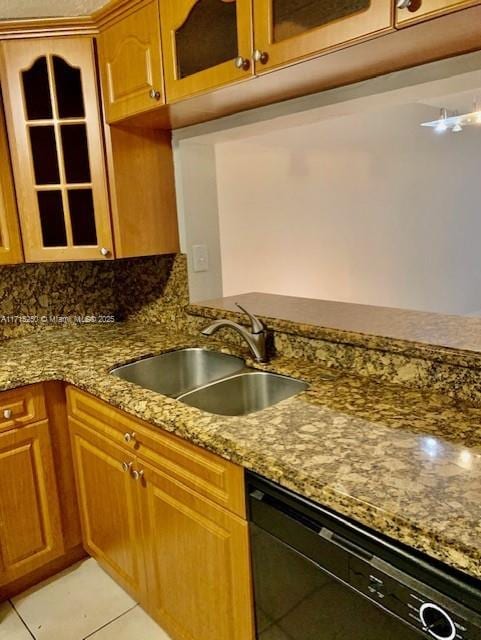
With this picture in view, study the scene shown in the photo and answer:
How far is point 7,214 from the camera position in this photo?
188 cm

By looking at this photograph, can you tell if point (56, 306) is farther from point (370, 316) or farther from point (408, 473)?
point (408, 473)

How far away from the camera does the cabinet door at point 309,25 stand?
102 centimetres

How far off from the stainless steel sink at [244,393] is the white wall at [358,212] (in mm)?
2031

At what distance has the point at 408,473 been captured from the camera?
0.93 metres

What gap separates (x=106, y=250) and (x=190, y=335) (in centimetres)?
52

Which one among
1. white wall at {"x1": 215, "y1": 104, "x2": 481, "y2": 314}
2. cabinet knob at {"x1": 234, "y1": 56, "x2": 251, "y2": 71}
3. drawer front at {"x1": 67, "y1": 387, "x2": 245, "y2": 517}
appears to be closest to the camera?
drawer front at {"x1": 67, "y1": 387, "x2": 245, "y2": 517}

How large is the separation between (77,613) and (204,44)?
6.52ft

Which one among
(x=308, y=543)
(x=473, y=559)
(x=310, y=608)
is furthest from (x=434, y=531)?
(x=310, y=608)

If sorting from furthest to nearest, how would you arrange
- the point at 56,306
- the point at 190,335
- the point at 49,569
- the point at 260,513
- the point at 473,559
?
the point at 56,306
the point at 190,335
the point at 49,569
the point at 260,513
the point at 473,559

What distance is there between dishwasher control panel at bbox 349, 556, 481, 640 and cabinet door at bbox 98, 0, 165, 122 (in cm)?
146

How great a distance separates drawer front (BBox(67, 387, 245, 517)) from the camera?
3.76 ft

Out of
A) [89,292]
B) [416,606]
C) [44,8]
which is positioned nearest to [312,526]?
[416,606]

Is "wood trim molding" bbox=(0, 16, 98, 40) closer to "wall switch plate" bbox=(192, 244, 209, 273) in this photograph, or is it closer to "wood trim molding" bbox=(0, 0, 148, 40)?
"wood trim molding" bbox=(0, 0, 148, 40)

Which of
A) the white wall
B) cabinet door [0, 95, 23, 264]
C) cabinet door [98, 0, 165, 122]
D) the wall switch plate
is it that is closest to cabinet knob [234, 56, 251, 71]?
cabinet door [98, 0, 165, 122]
